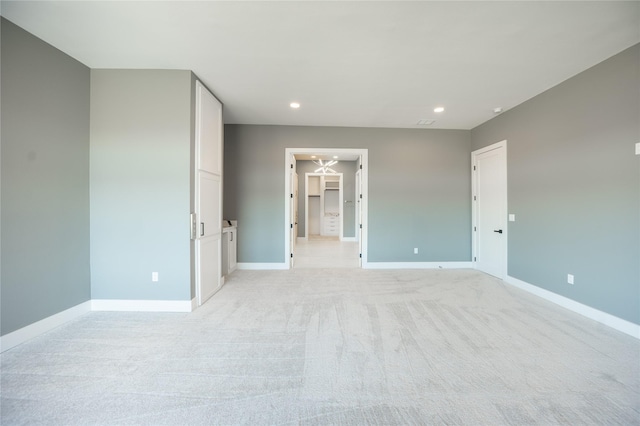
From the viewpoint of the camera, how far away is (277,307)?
9.98ft

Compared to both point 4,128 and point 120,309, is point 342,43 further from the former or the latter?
point 120,309

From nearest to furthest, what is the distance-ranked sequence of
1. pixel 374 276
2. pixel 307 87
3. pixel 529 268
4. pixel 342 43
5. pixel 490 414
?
1. pixel 490 414
2. pixel 342 43
3. pixel 307 87
4. pixel 529 268
5. pixel 374 276

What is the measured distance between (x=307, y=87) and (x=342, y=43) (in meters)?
0.98

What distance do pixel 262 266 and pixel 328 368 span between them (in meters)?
3.17

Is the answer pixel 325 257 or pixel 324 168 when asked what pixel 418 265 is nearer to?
pixel 325 257

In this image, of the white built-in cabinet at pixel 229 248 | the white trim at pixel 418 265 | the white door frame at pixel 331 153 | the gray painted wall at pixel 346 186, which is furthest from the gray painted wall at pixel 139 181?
the gray painted wall at pixel 346 186

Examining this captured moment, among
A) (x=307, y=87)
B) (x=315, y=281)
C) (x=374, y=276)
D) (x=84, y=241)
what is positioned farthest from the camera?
(x=374, y=276)

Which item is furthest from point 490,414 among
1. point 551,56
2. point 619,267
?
point 551,56

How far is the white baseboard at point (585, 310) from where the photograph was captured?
7.96 ft

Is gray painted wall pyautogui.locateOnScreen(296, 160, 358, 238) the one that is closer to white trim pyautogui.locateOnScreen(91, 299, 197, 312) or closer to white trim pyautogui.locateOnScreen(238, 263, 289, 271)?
white trim pyautogui.locateOnScreen(238, 263, 289, 271)

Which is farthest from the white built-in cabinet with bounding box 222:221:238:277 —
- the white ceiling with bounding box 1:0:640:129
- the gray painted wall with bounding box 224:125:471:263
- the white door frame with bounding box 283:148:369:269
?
the white ceiling with bounding box 1:0:640:129

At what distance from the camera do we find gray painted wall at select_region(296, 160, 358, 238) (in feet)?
29.8

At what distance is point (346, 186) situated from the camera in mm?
9117

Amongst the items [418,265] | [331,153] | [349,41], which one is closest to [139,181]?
[349,41]
